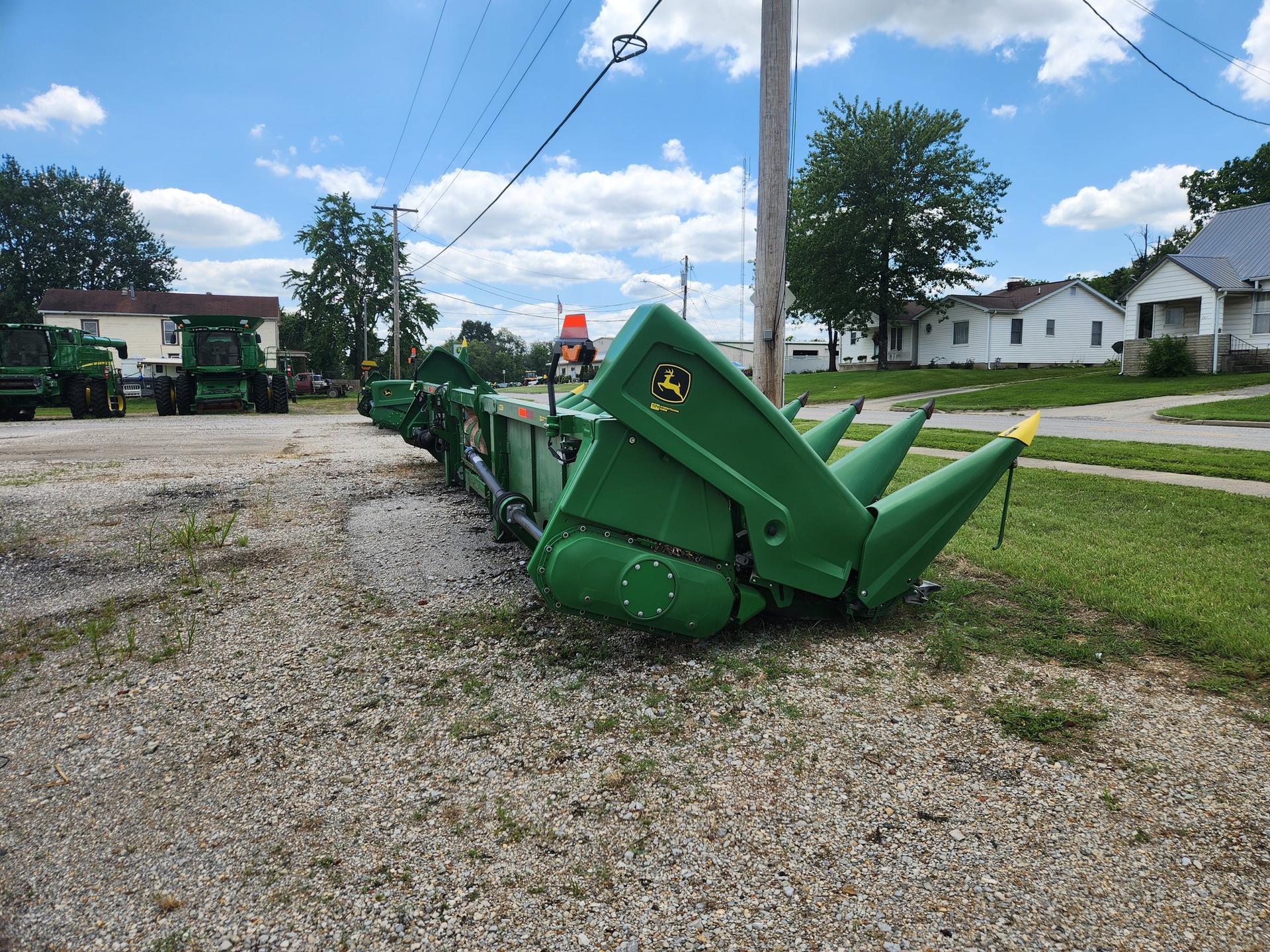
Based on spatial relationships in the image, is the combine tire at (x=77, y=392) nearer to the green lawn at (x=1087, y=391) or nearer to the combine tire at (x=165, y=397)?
the combine tire at (x=165, y=397)

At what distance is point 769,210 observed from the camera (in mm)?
6227

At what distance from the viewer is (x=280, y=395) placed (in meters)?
23.6

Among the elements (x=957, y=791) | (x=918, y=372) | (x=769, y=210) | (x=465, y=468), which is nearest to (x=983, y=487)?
(x=957, y=791)

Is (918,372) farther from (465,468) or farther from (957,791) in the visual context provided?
(957,791)

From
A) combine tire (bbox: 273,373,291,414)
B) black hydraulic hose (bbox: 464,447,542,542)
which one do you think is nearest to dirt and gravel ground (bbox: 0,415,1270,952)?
black hydraulic hose (bbox: 464,447,542,542)

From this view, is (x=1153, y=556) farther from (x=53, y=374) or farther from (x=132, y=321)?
(x=132, y=321)

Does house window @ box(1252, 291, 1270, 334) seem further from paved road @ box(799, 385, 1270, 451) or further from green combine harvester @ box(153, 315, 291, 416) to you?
green combine harvester @ box(153, 315, 291, 416)

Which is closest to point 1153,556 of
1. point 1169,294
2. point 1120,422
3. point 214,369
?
point 1120,422

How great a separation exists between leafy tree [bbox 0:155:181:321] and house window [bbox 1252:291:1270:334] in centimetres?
7235

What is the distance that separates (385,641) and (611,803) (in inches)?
73.4

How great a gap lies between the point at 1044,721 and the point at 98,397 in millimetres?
24355

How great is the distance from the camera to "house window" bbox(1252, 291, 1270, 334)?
24797mm

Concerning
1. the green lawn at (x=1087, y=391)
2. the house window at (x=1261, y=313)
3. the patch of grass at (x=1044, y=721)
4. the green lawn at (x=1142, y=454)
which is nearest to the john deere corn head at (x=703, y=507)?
the patch of grass at (x=1044, y=721)

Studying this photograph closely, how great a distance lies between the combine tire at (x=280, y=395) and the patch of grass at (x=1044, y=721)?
952 inches
